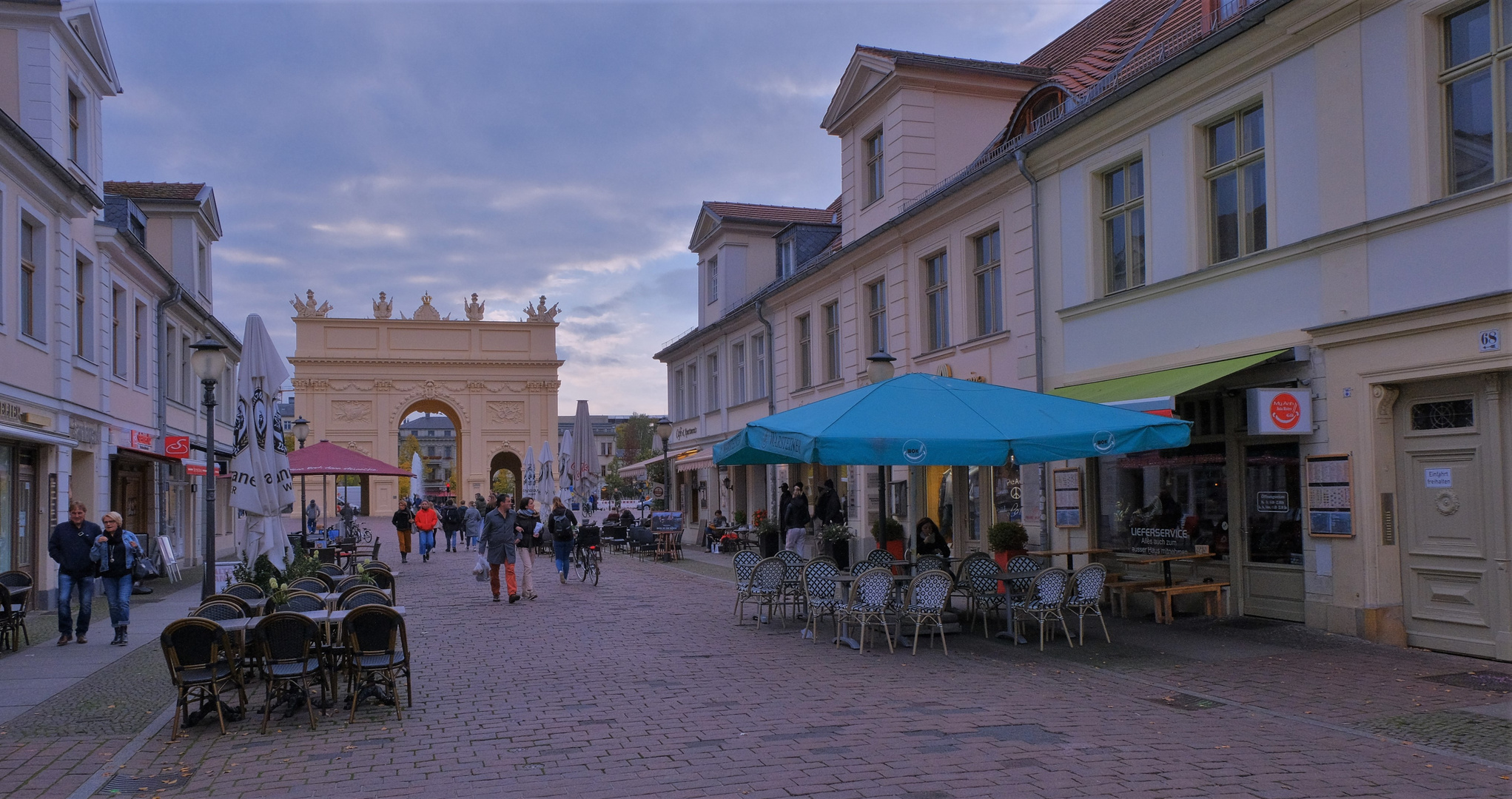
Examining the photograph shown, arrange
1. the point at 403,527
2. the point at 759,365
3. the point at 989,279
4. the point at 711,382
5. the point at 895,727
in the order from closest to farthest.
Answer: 1. the point at 895,727
2. the point at 989,279
3. the point at 403,527
4. the point at 759,365
5. the point at 711,382

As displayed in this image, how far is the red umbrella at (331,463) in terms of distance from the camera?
72.6 ft

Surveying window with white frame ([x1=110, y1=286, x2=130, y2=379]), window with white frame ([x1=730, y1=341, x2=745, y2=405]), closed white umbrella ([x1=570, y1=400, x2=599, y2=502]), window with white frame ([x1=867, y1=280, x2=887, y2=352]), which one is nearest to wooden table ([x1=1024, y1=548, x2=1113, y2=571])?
window with white frame ([x1=867, y1=280, x2=887, y2=352])

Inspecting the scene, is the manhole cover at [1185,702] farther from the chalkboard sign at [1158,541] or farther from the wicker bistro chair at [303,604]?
the wicker bistro chair at [303,604]

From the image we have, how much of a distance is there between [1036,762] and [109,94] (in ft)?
68.9

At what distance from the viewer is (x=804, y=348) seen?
26.7 metres

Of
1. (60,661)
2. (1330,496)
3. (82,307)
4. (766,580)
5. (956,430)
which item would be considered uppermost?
(82,307)

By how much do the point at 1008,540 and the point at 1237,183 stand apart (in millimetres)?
5981

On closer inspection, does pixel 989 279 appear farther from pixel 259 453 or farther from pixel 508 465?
pixel 508 465

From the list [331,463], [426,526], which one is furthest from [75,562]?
[426,526]

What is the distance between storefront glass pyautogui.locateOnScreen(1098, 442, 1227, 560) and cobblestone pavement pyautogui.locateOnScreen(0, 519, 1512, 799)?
4.96 feet

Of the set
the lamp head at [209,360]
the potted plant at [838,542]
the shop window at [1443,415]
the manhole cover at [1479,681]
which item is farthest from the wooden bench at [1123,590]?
the lamp head at [209,360]

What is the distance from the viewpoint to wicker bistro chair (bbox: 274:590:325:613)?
9.84 meters

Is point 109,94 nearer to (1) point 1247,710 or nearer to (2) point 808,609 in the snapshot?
(2) point 808,609

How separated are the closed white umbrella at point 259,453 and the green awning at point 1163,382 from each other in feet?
30.3
